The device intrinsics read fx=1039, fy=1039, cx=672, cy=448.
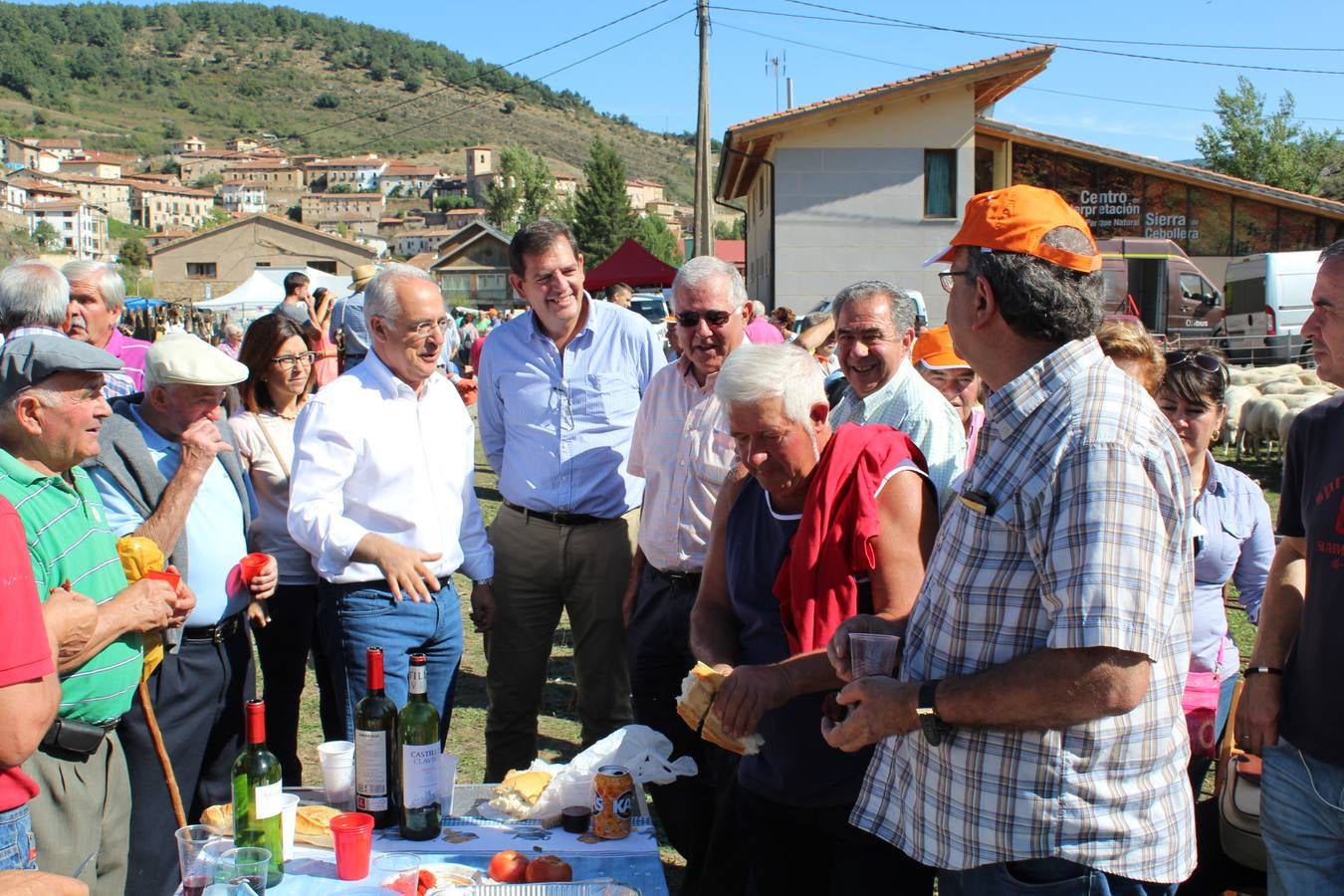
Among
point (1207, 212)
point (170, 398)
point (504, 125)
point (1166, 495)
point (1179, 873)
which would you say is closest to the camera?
point (1166, 495)

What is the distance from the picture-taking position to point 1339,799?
2297 mm

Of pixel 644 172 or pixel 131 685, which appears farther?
pixel 644 172

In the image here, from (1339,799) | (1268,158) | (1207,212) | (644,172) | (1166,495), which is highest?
(644,172)

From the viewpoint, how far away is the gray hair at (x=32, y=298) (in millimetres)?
4312

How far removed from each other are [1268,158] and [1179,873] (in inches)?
1991

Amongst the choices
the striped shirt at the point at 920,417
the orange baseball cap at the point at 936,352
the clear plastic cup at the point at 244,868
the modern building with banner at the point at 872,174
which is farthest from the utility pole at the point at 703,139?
the clear plastic cup at the point at 244,868

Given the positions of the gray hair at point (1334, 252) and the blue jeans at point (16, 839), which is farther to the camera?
the gray hair at point (1334, 252)

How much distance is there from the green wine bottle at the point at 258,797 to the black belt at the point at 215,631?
1195 millimetres

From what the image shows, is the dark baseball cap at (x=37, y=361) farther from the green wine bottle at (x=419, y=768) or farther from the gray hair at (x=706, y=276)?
the gray hair at (x=706, y=276)

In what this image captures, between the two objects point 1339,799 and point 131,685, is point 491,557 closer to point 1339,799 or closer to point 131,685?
point 131,685

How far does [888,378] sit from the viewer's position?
12.0ft

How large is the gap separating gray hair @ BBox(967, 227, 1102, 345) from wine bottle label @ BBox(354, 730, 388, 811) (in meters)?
1.73

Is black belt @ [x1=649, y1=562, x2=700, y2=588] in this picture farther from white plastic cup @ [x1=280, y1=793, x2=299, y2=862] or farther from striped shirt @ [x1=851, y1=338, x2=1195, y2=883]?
striped shirt @ [x1=851, y1=338, x2=1195, y2=883]

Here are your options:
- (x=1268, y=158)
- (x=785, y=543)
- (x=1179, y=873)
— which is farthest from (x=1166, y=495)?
(x=1268, y=158)
